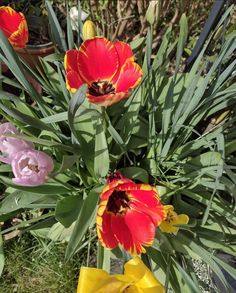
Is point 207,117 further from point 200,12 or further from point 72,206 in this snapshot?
point 200,12

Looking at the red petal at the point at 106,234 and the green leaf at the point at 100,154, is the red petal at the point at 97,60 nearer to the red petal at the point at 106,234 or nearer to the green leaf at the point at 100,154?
the green leaf at the point at 100,154

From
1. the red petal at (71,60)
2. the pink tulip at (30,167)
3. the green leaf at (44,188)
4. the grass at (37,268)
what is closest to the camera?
the pink tulip at (30,167)

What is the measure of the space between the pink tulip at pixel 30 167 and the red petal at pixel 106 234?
140 mm

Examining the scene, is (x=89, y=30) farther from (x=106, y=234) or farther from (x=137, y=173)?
(x=106, y=234)

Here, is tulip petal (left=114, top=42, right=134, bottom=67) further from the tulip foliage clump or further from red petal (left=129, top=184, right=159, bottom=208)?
red petal (left=129, top=184, right=159, bottom=208)

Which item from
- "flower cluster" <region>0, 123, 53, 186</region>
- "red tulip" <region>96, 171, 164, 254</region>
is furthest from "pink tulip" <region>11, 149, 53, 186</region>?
"red tulip" <region>96, 171, 164, 254</region>

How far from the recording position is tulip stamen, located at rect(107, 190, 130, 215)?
941mm

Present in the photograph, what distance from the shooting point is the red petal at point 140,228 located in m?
0.90

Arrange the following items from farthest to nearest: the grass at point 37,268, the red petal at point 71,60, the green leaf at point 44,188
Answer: the grass at point 37,268, the green leaf at point 44,188, the red petal at point 71,60

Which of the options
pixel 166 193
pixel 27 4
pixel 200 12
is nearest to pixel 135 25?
pixel 200 12

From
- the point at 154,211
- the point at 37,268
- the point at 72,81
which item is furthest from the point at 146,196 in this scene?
the point at 37,268

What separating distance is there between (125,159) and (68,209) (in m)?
0.24

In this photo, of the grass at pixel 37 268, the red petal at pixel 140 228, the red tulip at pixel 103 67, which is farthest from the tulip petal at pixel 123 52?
the grass at pixel 37 268

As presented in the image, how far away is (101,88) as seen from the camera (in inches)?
38.8
